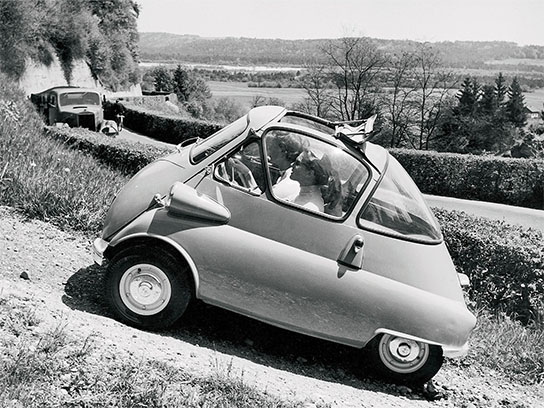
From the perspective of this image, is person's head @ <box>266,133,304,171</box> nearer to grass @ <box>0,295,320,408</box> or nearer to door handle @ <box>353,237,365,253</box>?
door handle @ <box>353,237,365,253</box>

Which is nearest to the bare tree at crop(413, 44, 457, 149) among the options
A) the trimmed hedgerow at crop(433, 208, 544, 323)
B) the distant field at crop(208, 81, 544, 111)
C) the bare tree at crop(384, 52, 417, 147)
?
the bare tree at crop(384, 52, 417, 147)

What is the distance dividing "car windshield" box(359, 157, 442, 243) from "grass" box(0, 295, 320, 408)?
5.05 ft

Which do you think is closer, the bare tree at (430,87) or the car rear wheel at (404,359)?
the car rear wheel at (404,359)

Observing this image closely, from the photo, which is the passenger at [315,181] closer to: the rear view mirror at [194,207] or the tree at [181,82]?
the rear view mirror at [194,207]

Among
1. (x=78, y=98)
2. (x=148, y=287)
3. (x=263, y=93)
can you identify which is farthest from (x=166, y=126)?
(x=263, y=93)

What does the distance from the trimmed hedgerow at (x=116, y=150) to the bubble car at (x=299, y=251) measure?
6642mm

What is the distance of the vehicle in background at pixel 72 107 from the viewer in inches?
864

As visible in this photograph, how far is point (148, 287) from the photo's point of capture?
492cm

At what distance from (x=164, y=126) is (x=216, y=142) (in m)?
28.0

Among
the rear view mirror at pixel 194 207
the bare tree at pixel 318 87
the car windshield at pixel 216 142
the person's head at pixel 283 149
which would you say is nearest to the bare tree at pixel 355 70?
the bare tree at pixel 318 87

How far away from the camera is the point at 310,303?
15.7ft

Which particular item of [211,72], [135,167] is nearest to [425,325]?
[135,167]

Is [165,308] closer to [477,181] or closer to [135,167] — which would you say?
[135,167]

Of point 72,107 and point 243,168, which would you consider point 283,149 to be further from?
point 72,107
